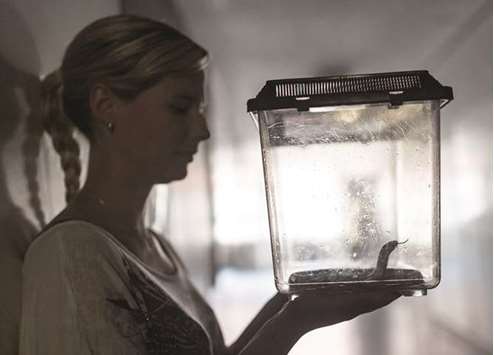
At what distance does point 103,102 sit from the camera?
848mm

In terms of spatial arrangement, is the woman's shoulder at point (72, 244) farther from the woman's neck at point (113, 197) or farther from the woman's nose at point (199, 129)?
the woman's nose at point (199, 129)

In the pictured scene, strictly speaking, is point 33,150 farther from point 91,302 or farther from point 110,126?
point 91,302

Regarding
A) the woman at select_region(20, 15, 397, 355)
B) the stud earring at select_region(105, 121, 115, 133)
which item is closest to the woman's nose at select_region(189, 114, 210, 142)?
the woman at select_region(20, 15, 397, 355)

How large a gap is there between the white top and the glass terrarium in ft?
0.61

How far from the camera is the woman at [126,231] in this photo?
2.51 ft

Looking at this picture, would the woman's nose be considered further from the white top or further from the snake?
the snake

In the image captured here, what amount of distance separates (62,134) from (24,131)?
0.16ft

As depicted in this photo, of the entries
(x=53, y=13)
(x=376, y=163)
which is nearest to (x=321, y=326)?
(x=376, y=163)

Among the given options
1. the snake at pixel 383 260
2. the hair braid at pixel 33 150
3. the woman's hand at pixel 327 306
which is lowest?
the woman's hand at pixel 327 306

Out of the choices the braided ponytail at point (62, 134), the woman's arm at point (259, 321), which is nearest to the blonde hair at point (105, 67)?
the braided ponytail at point (62, 134)

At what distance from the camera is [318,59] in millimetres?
886

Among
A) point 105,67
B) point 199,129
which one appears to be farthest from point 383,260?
point 105,67

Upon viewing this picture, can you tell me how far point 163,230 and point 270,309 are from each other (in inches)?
7.4

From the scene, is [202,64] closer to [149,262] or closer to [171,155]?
[171,155]
